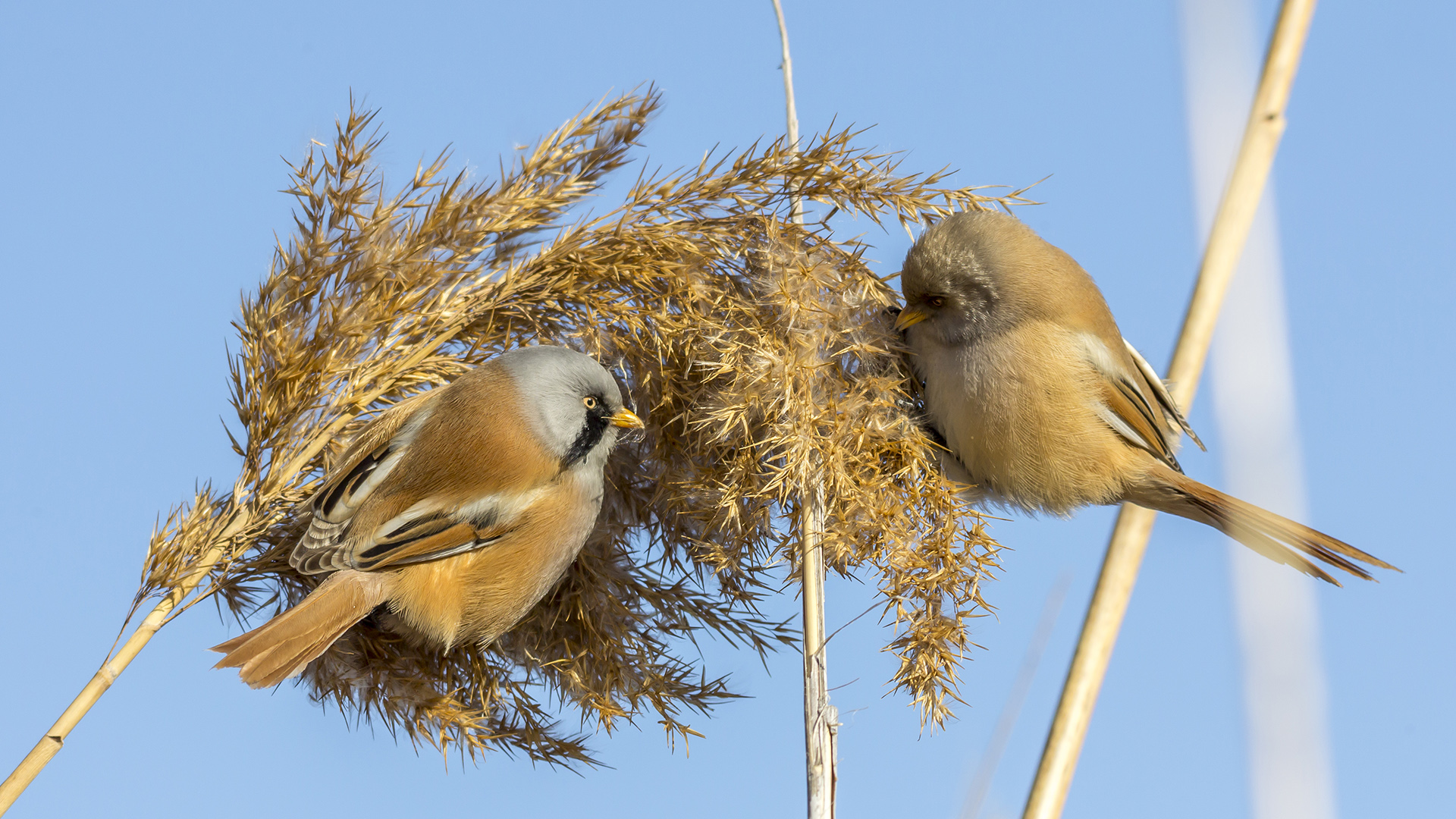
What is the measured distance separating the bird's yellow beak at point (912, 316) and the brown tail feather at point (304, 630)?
115 cm

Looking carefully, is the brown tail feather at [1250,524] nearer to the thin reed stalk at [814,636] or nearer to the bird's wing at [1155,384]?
the bird's wing at [1155,384]

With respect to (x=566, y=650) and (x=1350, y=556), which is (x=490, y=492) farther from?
(x=1350, y=556)

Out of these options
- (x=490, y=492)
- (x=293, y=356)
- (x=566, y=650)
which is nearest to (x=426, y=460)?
(x=490, y=492)

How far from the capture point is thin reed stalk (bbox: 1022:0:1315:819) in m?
1.71

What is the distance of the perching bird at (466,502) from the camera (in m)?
2.09

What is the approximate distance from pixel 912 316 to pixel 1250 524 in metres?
0.79

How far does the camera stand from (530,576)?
2.10 m

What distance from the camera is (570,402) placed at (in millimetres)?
2180

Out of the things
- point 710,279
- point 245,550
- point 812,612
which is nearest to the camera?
point 812,612

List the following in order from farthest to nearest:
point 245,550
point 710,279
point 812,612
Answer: point 245,550
point 710,279
point 812,612

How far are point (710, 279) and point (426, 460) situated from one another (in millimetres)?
698

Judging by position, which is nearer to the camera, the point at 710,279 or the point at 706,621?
the point at 710,279

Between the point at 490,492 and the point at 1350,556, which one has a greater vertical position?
the point at 1350,556

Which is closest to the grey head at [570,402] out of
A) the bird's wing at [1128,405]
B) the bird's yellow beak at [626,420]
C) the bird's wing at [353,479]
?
the bird's yellow beak at [626,420]
